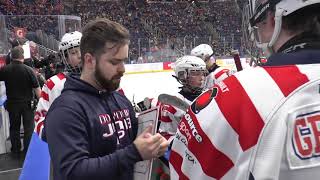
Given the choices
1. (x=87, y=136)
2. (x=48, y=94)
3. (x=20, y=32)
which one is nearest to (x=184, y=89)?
(x=48, y=94)

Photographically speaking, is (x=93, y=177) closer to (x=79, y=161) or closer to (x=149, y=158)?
(x=79, y=161)

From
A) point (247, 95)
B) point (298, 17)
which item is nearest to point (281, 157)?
point (247, 95)

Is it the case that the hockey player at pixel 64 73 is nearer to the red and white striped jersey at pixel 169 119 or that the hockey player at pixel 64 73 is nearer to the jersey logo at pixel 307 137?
the red and white striped jersey at pixel 169 119

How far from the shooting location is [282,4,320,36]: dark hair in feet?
2.71

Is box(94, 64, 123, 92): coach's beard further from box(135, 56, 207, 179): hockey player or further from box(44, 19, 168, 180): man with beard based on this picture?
box(135, 56, 207, 179): hockey player

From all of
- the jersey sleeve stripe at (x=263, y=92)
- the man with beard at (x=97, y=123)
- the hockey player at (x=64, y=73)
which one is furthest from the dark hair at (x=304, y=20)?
the hockey player at (x=64, y=73)

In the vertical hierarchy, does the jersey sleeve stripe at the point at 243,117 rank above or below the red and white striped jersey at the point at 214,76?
above

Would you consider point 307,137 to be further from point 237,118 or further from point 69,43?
point 69,43

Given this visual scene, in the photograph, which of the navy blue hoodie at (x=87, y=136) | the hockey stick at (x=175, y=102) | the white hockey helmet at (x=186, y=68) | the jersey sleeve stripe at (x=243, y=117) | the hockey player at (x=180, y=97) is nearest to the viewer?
the jersey sleeve stripe at (x=243, y=117)

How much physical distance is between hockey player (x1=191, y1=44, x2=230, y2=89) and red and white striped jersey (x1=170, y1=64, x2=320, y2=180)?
379 cm

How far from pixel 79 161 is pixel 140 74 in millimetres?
12007

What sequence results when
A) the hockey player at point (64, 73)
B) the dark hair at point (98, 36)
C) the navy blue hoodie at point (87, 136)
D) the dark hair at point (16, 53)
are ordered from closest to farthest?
1. the navy blue hoodie at point (87, 136)
2. the dark hair at point (98, 36)
3. the hockey player at point (64, 73)
4. the dark hair at point (16, 53)

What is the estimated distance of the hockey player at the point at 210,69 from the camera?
464cm

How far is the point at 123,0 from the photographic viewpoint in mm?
22281
